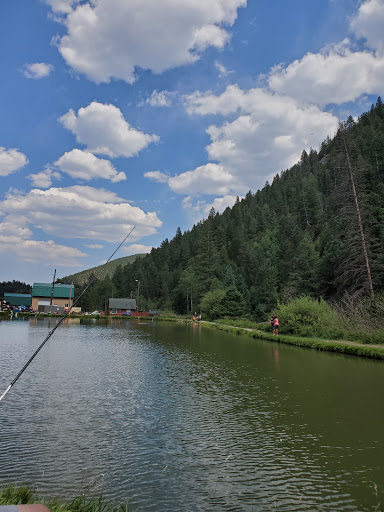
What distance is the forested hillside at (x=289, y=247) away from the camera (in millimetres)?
35594

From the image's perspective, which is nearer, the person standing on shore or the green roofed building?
the person standing on shore

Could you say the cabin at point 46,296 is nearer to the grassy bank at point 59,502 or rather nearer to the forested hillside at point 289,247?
the forested hillside at point 289,247

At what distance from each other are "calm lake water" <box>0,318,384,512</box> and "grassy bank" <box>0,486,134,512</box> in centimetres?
27

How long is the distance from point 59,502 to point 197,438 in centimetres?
359

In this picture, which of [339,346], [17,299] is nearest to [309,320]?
[339,346]

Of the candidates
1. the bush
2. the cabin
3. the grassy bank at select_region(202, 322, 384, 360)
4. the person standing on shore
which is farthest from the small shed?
the grassy bank at select_region(202, 322, 384, 360)

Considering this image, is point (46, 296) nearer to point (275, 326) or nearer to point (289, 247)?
point (289, 247)

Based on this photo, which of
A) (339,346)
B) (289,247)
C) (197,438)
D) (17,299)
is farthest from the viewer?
(17,299)

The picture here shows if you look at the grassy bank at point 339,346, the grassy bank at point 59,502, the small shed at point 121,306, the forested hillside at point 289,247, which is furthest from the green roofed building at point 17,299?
the grassy bank at point 59,502

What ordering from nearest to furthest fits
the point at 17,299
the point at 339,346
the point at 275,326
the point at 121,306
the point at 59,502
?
the point at 59,502 → the point at 339,346 → the point at 275,326 → the point at 121,306 → the point at 17,299

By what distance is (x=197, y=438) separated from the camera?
299 inches

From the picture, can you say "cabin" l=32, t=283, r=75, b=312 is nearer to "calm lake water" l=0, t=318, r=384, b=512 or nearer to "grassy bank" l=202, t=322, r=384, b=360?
"grassy bank" l=202, t=322, r=384, b=360

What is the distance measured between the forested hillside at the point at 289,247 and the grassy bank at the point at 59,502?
31.0 meters

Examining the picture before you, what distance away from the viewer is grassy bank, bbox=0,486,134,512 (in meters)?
4.20
